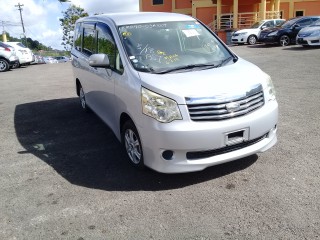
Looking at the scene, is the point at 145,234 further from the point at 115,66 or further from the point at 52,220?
the point at 115,66

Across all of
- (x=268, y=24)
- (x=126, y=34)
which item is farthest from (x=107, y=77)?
(x=268, y=24)

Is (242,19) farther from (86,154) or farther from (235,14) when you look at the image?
(86,154)

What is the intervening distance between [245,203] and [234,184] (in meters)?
0.41

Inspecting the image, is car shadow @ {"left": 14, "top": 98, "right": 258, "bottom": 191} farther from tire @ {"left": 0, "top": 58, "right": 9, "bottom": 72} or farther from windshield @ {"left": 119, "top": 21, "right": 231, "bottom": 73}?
tire @ {"left": 0, "top": 58, "right": 9, "bottom": 72}

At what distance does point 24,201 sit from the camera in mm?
3777

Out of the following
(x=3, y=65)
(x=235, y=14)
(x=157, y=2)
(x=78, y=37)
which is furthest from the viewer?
(x=157, y=2)

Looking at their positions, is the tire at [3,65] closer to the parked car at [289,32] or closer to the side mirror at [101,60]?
the side mirror at [101,60]

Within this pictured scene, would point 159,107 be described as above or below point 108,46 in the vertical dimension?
below

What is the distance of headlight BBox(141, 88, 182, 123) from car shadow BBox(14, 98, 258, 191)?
33.5 inches

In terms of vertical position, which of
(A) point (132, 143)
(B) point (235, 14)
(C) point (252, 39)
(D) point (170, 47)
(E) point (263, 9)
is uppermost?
(E) point (263, 9)

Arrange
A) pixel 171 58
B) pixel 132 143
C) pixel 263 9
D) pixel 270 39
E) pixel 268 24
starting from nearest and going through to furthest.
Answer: pixel 132 143, pixel 171 58, pixel 270 39, pixel 268 24, pixel 263 9

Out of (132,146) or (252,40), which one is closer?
(132,146)

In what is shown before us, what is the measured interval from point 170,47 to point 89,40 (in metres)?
2.03

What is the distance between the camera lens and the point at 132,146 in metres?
4.29
